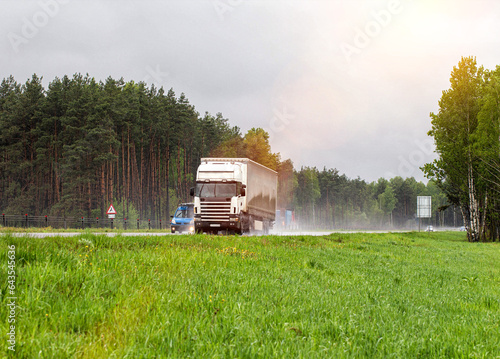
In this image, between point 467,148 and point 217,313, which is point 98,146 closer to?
point 467,148

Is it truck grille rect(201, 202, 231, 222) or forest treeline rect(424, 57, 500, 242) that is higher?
forest treeline rect(424, 57, 500, 242)

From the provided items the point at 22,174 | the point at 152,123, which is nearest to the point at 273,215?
the point at 152,123

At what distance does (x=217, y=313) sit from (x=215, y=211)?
19.5 meters

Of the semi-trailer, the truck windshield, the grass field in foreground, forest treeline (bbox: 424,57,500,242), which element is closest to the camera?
the grass field in foreground

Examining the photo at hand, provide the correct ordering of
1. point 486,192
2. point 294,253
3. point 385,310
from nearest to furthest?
1. point 385,310
2. point 294,253
3. point 486,192

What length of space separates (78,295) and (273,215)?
95.6 ft

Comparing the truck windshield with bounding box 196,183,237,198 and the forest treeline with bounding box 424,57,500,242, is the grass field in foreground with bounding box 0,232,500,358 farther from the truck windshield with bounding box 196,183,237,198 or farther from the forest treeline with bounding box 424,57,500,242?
the forest treeline with bounding box 424,57,500,242

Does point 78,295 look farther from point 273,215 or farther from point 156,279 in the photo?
point 273,215

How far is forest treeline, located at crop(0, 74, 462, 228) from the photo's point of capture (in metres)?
57.8

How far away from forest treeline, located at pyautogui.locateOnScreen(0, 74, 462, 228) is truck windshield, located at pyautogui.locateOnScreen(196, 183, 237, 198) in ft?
92.6

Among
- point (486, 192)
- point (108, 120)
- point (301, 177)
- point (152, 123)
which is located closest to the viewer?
point (486, 192)

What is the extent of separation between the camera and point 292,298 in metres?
6.77

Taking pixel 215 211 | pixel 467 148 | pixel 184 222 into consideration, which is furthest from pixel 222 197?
pixel 467 148

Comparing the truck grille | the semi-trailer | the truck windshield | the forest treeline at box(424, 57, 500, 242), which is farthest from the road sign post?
the truck grille
